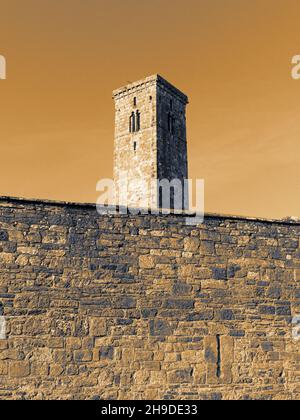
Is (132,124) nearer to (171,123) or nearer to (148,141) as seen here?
(148,141)

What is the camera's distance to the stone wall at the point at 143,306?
7750mm

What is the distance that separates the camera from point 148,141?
33875 millimetres

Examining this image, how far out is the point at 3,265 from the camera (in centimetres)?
776

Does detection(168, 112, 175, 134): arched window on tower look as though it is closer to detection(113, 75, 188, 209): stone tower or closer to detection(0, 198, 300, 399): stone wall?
detection(113, 75, 188, 209): stone tower

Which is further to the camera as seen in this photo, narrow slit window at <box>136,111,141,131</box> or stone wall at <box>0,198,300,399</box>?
narrow slit window at <box>136,111,141,131</box>

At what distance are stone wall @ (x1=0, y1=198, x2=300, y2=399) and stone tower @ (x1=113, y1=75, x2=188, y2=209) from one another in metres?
23.2

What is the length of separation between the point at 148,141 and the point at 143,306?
26.2m

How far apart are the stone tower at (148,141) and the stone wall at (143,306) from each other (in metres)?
23.2

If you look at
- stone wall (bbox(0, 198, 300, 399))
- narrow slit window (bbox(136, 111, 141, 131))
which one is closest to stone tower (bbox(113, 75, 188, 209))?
narrow slit window (bbox(136, 111, 141, 131))

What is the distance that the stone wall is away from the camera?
7750mm

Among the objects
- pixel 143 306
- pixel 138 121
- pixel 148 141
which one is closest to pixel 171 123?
pixel 138 121

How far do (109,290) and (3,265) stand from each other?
5.02ft

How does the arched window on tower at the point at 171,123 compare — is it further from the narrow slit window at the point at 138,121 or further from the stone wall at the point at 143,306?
the stone wall at the point at 143,306

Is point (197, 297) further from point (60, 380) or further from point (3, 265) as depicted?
point (3, 265)
